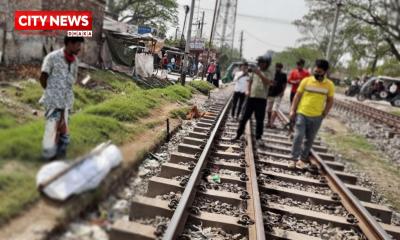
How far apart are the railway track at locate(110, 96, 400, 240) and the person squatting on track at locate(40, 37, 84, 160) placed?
4.11ft

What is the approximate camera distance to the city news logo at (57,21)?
1.47 meters

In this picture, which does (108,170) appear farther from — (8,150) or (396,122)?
(396,122)

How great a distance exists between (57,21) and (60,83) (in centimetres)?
40

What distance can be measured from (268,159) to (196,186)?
324 cm

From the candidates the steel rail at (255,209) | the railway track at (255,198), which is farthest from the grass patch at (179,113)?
the steel rail at (255,209)

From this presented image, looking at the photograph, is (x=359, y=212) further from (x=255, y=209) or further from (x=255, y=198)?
(x=255, y=209)

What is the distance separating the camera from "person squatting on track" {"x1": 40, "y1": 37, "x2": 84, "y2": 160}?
1.16 meters

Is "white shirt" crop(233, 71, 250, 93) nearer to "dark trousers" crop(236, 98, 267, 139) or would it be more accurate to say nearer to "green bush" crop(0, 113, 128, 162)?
"dark trousers" crop(236, 98, 267, 139)

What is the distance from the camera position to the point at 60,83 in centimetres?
119

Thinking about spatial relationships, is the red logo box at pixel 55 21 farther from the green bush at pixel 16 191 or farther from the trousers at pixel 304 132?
the trousers at pixel 304 132

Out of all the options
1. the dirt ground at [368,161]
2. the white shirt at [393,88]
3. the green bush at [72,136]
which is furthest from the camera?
the white shirt at [393,88]

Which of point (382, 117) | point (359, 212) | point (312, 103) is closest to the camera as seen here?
point (359, 212)

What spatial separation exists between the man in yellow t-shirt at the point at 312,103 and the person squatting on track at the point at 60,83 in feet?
17.7

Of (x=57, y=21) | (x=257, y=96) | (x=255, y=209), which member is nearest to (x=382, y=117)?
(x=257, y=96)
